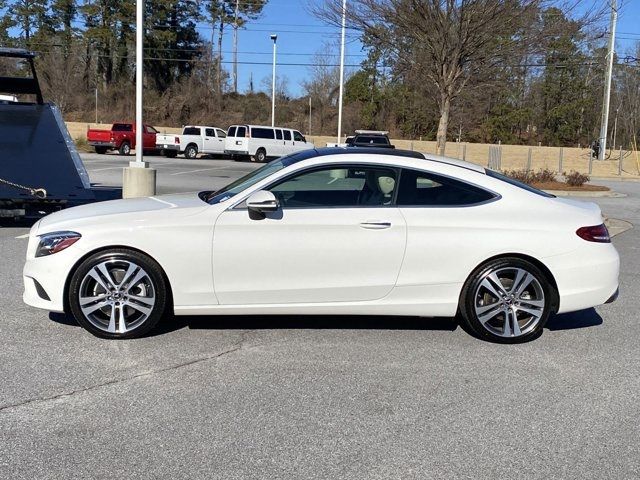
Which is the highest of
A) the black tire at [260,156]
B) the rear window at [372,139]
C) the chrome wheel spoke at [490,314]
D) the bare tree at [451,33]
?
the bare tree at [451,33]

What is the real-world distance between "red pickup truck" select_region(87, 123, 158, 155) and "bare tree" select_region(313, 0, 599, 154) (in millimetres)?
23958

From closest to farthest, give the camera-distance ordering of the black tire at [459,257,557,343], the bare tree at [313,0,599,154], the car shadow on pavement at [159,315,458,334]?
1. the black tire at [459,257,557,343]
2. the car shadow on pavement at [159,315,458,334]
3. the bare tree at [313,0,599,154]

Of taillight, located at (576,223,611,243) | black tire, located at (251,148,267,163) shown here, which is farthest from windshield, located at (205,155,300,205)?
black tire, located at (251,148,267,163)

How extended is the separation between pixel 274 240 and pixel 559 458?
8.48ft

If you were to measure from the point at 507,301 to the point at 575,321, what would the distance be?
126 cm

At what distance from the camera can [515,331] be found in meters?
5.41

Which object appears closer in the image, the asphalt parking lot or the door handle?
the asphalt parking lot

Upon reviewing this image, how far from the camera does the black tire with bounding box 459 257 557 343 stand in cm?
533

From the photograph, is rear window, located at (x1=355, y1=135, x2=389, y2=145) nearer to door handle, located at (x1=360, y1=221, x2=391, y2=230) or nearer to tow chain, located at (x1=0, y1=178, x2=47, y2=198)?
tow chain, located at (x1=0, y1=178, x2=47, y2=198)

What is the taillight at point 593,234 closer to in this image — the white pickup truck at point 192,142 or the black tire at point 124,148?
the white pickup truck at point 192,142

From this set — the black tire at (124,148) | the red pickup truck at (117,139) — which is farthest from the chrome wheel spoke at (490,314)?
the black tire at (124,148)

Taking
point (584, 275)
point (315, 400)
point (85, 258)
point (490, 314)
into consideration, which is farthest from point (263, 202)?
point (584, 275)

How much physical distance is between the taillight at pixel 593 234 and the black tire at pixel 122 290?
11.2ft

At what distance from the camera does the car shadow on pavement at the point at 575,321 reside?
238 inches
